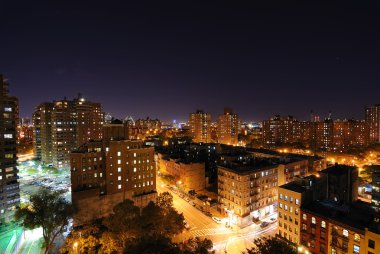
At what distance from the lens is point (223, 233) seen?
48.4m

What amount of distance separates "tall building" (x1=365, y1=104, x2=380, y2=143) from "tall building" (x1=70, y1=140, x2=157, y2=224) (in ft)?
516

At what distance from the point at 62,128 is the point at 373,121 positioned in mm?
189060

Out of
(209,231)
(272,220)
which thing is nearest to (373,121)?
(272,220)

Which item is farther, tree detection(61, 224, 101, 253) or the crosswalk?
the crosswalk

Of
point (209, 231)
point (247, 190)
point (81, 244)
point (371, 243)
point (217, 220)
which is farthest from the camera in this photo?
point (217, 220)

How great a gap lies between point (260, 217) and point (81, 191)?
43.2 metres

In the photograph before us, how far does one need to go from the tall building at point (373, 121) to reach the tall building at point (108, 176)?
15714 centimetres

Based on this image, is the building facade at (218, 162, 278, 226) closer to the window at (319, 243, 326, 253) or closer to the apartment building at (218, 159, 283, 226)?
the apartment building at (218, 159, 283, 226)

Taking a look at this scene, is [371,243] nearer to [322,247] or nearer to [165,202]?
[322,247]

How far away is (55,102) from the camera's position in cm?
11131

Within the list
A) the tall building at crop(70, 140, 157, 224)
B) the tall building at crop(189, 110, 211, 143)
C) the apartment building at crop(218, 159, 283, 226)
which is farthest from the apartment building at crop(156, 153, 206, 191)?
the tall building at crop(189, 110, 211, 143)

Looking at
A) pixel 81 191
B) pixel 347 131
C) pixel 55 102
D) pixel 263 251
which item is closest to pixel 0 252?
pixel 81 191

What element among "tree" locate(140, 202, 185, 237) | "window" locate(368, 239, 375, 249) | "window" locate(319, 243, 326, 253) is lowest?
"window" locate(319, 243, 326, 253)

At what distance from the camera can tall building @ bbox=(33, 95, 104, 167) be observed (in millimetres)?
100750
